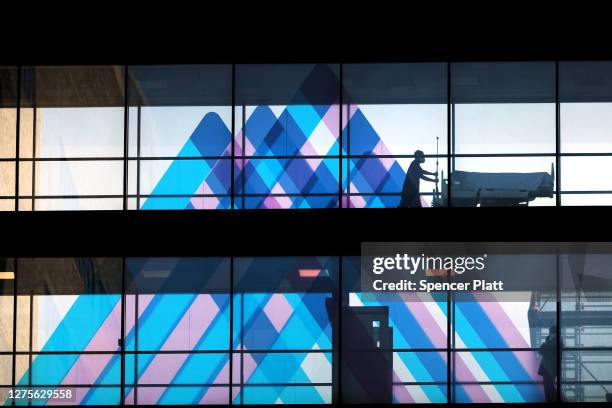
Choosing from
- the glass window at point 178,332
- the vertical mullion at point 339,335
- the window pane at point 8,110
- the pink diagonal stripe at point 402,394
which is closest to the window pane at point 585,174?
the vertical mullion at point 339,335

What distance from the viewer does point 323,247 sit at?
18047 mm

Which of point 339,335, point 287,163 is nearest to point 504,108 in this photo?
point 287,163

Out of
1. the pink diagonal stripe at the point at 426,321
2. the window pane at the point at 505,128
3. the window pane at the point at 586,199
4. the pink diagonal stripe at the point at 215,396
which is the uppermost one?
the window pane at the point at 505,128

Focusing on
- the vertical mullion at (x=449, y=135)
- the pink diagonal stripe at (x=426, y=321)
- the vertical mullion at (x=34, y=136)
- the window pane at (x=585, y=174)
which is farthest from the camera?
the vertical mullion at (x=34, y=136)

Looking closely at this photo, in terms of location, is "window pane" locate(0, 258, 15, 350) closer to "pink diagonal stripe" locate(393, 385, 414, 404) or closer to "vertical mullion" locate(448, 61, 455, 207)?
"pink diagonal stripe" locate(393, 385, 414, 404)

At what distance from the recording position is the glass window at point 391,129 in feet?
63.1

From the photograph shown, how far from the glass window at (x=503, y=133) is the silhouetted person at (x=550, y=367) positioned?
102 inches

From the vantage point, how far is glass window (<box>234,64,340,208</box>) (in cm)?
1930

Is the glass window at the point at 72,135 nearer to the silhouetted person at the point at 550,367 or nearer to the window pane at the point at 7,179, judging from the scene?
the window pane at the point at 7,179

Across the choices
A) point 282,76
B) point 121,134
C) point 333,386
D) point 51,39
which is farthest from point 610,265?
point 51,39

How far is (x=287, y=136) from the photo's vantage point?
19.6 metres

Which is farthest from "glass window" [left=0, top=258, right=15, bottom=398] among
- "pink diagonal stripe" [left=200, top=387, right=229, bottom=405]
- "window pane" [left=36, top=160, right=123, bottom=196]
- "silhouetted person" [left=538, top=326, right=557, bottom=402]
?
"silhouetted person" [left=538, top=326, right=557, bottom=402]

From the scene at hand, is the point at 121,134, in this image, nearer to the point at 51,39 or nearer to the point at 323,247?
the point at 51,39

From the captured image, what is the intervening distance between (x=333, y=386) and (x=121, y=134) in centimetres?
622
